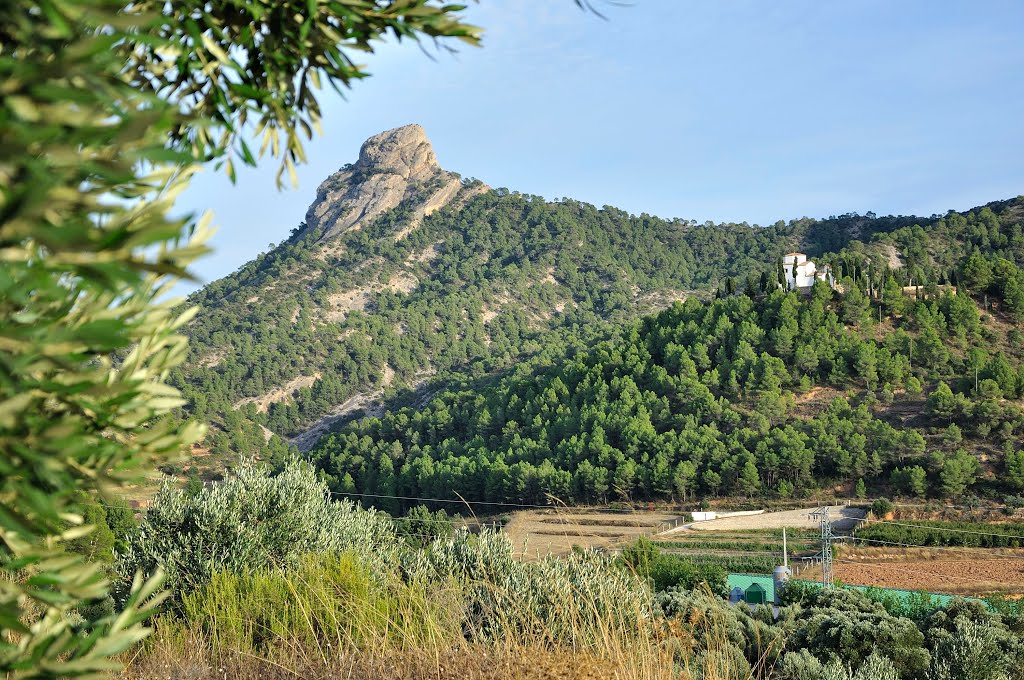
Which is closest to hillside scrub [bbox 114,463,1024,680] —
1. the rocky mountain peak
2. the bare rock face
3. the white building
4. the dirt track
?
the dirt track

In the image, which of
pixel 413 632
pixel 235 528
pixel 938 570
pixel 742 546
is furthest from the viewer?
pixel 742 546

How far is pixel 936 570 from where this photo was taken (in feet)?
107

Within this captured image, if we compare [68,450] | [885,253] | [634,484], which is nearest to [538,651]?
[68,450]

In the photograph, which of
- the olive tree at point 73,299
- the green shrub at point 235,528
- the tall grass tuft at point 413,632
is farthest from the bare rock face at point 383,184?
the olive tree at point 73,299

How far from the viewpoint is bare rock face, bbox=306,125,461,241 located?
13138 centimetres

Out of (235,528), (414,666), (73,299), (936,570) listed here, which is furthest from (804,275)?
(73,299)

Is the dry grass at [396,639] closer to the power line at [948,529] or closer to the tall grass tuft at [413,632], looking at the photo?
the tall grass tuft at [413,632]

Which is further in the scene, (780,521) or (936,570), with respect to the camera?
(780,521)

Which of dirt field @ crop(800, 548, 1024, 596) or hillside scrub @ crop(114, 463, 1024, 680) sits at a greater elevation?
hillside scrub @ crop(114, 463, 1024, 680)

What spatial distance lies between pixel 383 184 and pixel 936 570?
115 m

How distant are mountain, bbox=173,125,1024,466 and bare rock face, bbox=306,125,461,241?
0.33 m

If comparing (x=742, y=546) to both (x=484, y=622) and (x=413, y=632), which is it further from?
(x=413, y=632)

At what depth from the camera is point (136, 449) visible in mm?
1599

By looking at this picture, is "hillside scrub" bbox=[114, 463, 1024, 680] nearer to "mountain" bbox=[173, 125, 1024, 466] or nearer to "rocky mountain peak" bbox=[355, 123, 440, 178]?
"mountain" bbox=[173, 125, 1024, 466]
